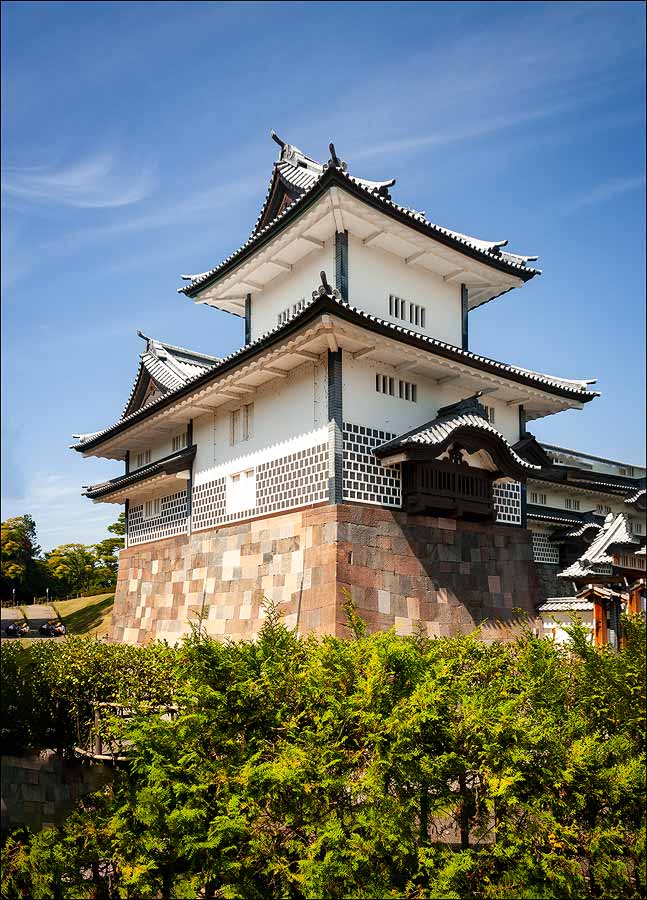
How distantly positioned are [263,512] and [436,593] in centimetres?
516

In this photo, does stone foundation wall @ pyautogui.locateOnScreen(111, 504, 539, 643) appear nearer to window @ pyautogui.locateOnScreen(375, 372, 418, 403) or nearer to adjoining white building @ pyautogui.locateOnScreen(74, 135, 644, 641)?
adjoining white building @ pyautogui.locateOnScreen(74, 135, 644, 641)

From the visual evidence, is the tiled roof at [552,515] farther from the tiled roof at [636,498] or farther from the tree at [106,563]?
the tree at [106,563]

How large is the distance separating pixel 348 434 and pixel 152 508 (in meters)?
12.1

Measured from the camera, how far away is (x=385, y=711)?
7.83 metres

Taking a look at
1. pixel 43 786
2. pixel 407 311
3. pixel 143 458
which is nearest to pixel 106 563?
pixel 143 458

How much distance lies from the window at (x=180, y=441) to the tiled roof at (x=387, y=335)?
5.04ft

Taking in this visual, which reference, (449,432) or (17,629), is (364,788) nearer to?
(17,629)

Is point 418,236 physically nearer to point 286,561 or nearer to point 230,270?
point 230,270

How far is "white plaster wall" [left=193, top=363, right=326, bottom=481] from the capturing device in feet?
59.7

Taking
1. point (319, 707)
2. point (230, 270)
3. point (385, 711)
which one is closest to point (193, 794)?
point (319, 707)

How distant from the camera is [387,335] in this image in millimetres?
16953

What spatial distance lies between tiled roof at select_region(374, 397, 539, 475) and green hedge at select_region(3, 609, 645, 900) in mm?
8728

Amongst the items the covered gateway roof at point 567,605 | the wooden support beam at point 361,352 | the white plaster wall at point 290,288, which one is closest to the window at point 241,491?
the wooden support beam at point 361,352

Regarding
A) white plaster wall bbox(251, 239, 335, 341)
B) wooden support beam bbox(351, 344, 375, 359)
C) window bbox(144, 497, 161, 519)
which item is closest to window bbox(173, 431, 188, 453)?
window bbox(144, 497, 161, 519)
